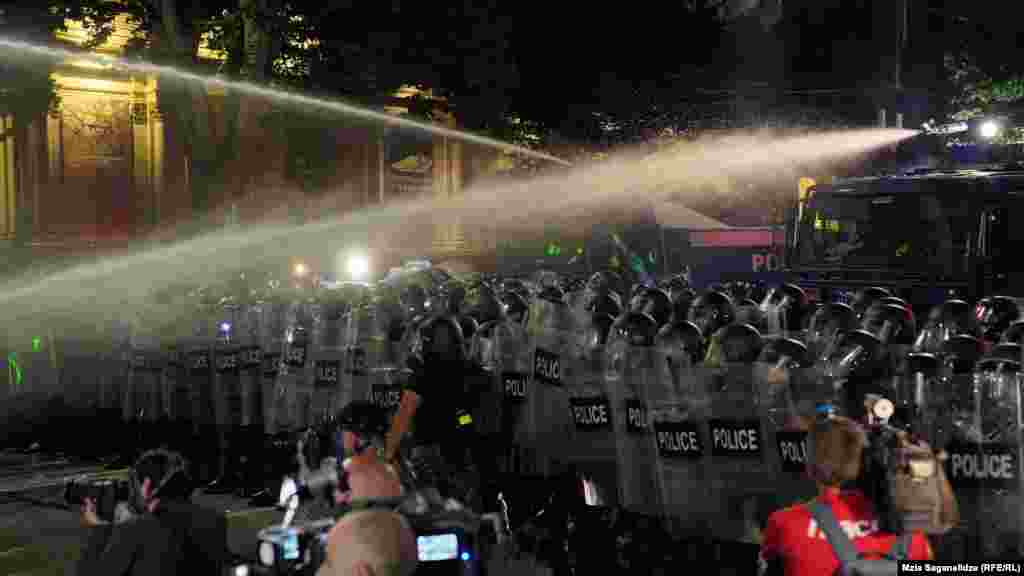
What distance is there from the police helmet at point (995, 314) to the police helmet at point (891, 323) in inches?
19.8

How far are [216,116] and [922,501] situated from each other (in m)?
16.4

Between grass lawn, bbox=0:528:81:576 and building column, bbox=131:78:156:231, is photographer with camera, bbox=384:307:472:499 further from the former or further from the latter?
building column, bbox=131:78:156:231

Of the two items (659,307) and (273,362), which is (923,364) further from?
(273,362)

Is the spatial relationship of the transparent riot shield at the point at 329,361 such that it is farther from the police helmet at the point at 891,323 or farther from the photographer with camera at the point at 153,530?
the photographer with camera at the point at 153,530

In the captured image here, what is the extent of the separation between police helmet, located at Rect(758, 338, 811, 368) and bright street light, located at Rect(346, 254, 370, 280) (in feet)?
68.2

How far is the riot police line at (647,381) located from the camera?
612 cm

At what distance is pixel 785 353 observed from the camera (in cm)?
703

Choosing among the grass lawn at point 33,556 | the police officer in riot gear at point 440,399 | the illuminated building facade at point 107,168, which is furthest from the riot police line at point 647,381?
the illuminated building facade at point 107,168

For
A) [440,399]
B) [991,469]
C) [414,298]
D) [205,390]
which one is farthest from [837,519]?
[205,390]

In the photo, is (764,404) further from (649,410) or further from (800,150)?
(800,150)

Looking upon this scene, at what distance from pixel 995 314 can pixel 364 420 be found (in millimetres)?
5904

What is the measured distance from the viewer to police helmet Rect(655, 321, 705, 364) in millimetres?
7953

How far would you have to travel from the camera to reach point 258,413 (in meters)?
11.5

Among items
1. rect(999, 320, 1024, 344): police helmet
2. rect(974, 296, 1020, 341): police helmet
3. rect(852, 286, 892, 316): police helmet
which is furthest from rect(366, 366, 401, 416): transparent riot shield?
rect(974, 296, 1020, 341): police helmet
